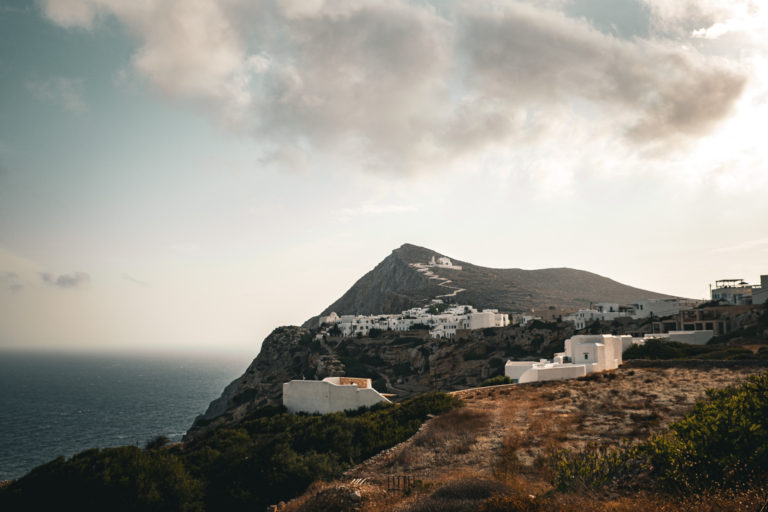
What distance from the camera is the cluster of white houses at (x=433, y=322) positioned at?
291ft

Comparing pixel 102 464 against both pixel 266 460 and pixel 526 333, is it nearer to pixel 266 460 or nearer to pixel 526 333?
pixel 266 460

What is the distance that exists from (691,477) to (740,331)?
153ft

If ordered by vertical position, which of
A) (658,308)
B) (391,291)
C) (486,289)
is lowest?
(658,308)

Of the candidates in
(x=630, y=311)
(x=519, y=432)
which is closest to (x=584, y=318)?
(x=630, y=311)

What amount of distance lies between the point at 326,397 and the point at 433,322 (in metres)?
64.1

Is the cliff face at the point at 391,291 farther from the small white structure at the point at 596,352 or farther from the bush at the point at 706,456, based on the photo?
the bush at the point at 706,456

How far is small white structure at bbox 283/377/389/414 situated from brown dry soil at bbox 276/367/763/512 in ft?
26.9

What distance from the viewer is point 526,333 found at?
73312 millimetres

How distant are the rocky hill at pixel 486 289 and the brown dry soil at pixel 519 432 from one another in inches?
3928

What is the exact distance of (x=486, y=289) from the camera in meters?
151

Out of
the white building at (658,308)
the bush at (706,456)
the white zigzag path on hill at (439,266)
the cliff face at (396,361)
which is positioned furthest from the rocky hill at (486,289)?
the bush at (706,456)

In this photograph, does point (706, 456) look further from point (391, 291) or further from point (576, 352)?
point (391, 291)

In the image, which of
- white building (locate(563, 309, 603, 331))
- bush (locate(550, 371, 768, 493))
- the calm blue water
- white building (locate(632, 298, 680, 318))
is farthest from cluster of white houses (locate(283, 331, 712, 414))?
white building (locate(563, 309, 603, 331))

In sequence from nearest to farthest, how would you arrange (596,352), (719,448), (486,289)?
(719,448) < (596,352) < (486,289)
